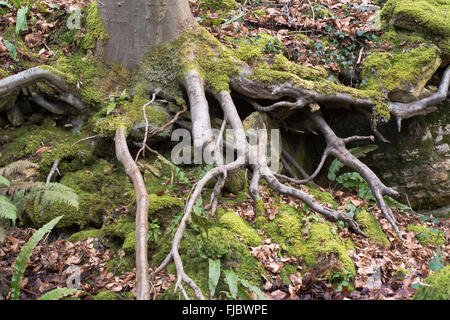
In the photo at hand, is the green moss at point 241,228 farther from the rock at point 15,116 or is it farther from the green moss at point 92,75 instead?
the rock at point 15,116

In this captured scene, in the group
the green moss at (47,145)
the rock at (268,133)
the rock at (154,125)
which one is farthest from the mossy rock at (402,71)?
the green moss at (47,145)

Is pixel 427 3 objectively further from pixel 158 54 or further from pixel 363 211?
pixel 158 54

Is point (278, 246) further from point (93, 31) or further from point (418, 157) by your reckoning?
point (418, 157)

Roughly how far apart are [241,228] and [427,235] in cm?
326

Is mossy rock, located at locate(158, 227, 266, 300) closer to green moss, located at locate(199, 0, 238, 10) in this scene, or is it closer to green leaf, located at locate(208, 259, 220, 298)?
green leaf, located at locate(208, 259, 220, 298)

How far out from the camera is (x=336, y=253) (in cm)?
415

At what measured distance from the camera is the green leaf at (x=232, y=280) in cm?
337

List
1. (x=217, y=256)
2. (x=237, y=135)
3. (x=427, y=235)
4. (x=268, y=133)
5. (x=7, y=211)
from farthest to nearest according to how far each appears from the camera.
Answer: (x=268, y=133) → (x=427, y=235) → (x=237, y=135) → (x=217, y=256) → (x=7, y=211)

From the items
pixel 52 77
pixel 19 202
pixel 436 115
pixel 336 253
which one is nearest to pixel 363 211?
pixel 336 253

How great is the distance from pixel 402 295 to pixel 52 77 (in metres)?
5.27

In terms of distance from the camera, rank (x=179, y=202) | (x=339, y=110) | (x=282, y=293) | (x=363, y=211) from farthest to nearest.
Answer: (x=339, y=110), (x=363, y=211), (x=179, y=202), (x=282, y=293)

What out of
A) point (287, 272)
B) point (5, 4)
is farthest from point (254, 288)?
point (5, 4)

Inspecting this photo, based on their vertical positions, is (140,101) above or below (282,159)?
above

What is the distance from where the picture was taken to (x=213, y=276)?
11.5 ft
